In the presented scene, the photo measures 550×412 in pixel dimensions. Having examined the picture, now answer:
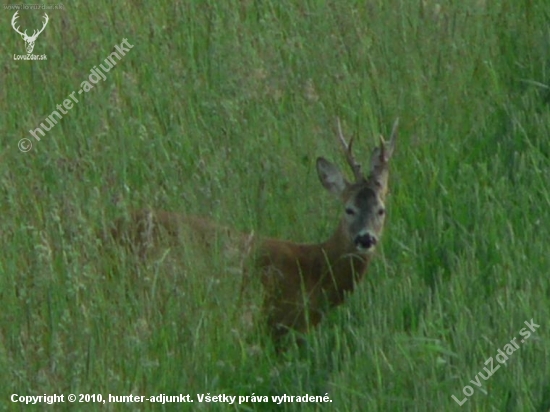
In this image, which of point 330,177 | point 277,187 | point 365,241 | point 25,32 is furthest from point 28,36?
point 365,241

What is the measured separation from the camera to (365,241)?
6508mm

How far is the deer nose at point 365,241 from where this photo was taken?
650cm

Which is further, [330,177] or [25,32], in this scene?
[25,32]

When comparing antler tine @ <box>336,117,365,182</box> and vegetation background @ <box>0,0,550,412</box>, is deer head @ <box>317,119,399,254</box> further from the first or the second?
vegetation background @ <box>0,0,550,412</box>

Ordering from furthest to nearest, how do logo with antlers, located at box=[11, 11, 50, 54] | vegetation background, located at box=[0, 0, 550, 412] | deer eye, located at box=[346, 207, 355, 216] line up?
logo with antlers, located at box=[11, 11, 50, 54] < deer eye, located at box=[346, 207, 355, 216] < vegetation background, located at box=[0, 0, 550, 412]

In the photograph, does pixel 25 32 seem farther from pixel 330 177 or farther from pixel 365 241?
pixel 365 241

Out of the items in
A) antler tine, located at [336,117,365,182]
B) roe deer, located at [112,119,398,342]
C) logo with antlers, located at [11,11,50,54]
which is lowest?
roe deer, located at [112,119,398,342]

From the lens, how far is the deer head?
6.58 metres

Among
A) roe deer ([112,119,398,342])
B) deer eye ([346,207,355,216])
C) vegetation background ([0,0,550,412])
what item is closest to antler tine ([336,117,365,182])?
roe deer ([112,119,398,342])

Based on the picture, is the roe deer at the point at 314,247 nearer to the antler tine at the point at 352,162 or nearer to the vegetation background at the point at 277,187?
the antler tine at the point at 352,162

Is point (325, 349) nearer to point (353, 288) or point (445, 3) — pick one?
point (353, 288)

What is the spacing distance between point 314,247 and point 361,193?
38cm

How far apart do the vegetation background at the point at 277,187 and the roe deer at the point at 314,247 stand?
149 mm

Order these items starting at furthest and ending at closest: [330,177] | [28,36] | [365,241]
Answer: [28,36] < [330,177] < [365,241]
